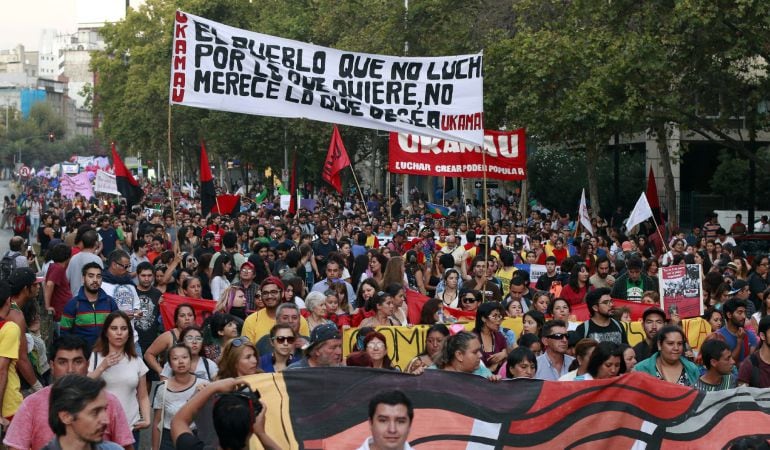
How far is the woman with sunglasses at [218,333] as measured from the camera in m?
10.1

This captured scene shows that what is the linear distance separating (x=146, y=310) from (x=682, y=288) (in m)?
5.30

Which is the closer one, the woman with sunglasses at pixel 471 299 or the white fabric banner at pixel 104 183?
the woman with sunglasses at pixel 471 299


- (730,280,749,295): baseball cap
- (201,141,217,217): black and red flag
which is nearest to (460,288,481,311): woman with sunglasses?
(730,280,749,295): baseball cap

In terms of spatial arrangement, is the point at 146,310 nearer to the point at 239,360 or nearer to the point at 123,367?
the point at 123,367

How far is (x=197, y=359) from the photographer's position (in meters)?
9.20

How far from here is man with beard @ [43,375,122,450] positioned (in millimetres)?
5664

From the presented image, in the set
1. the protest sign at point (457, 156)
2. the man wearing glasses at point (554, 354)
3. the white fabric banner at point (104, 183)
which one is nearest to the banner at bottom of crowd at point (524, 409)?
the man wearing glasses at point (554, 354)

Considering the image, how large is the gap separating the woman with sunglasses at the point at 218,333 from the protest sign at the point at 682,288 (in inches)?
207

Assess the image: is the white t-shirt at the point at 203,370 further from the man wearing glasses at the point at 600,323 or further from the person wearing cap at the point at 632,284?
the person wearing cap at the point at 632,284

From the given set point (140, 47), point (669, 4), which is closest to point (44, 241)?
point (669, 4)

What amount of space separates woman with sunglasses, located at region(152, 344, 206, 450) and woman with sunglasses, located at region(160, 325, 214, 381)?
238 millimetres

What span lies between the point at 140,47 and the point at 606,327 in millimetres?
68515

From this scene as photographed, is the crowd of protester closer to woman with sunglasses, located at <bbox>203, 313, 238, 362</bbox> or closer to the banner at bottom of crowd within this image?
woman with sunglasses, located at <bbox>203, 313, 238, 362</bbox>

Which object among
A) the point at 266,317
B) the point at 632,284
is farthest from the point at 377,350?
the point at 632,284
